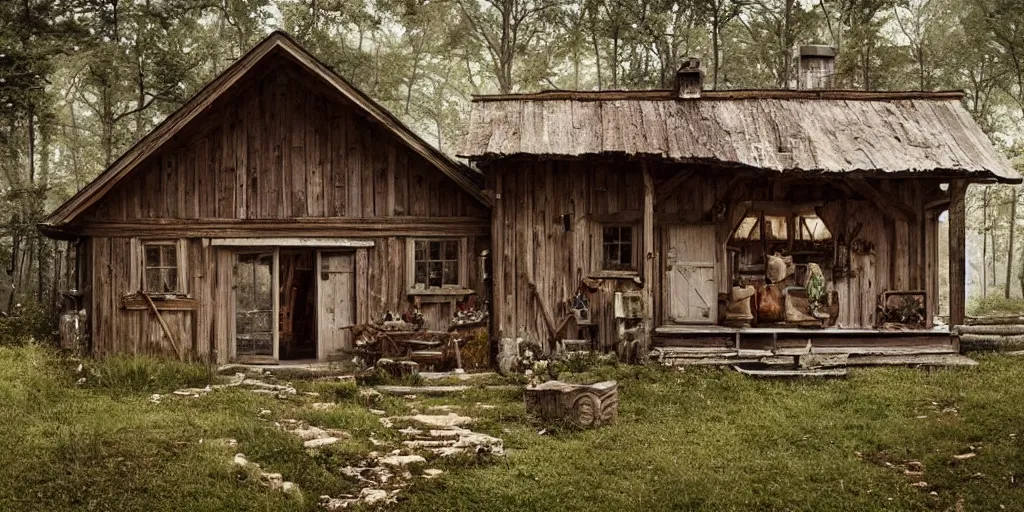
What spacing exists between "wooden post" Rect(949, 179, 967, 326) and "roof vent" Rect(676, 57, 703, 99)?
519cm

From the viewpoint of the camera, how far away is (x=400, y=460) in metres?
8.65

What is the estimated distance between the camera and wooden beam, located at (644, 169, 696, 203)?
1510 centimetres

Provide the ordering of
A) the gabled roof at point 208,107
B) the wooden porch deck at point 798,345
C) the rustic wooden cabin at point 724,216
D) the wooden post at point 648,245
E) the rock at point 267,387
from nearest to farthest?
1. the rock at point 267,387
2. the wooden porch deck at point 798,345
3. the rustic wooden cabin at point 724,216
4. the wooden post at point 648,245
5. the gabled roof at point 208,107

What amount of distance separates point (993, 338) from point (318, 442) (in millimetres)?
13822

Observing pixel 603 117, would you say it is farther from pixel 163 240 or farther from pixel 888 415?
pixel 163 240

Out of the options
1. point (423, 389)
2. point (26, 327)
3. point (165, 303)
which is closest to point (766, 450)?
point (423, 389)

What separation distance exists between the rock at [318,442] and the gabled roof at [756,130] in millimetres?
6054

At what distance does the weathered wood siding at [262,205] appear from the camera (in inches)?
608

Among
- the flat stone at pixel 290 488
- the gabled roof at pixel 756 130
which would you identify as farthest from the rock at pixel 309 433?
the gabled roof at pixel 756 130

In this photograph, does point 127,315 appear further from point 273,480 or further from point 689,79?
point 689,79

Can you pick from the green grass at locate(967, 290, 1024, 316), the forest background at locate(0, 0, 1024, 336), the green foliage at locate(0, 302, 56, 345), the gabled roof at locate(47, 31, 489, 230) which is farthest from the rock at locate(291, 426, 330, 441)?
the green grass at locate(967, 290, 1024, 316)

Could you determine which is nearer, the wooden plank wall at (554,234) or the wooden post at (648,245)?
the wooden post at (648,245)

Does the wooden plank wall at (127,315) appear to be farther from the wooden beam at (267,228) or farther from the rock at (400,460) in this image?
the rock at (400,460)

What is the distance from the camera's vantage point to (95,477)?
770cm
